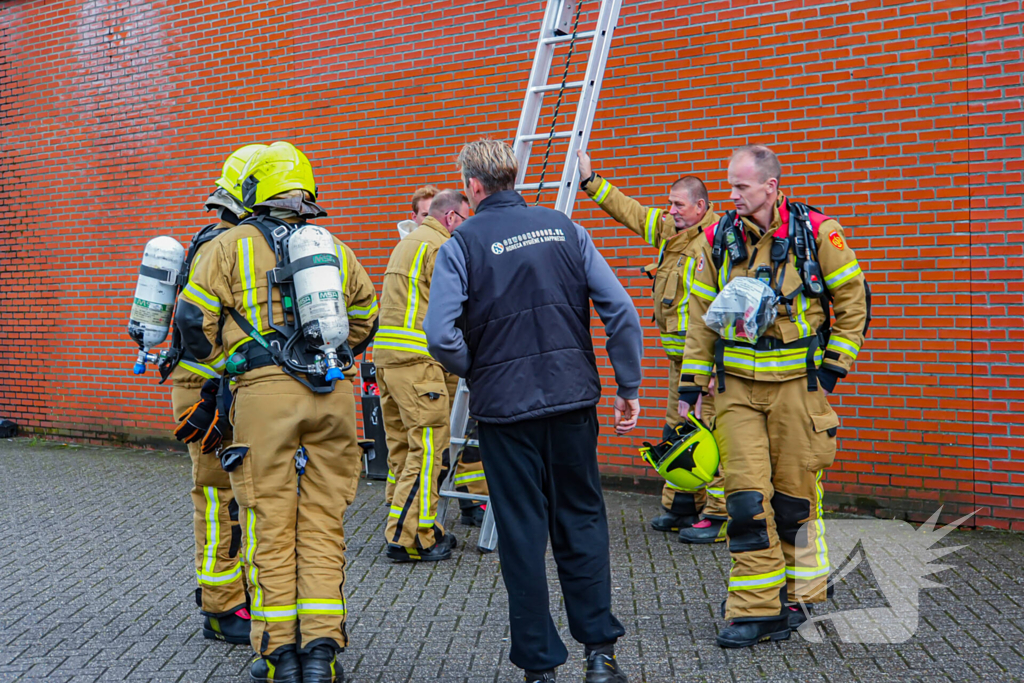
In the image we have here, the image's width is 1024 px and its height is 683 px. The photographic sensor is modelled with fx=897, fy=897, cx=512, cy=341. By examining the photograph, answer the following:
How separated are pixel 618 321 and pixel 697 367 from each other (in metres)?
0.86

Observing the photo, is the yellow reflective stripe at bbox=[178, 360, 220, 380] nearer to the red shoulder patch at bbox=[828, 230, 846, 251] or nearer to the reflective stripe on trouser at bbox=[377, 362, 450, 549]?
the reflective stripe on trouser at bbox=[377, 362, 450, 549]

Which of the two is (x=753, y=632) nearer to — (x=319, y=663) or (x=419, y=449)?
(x=319, y=663)

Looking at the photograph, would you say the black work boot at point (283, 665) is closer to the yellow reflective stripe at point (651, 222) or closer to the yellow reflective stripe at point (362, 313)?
the yellow reflective stripe at point (362, 313)

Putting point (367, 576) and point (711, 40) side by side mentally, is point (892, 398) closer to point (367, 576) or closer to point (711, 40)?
point (711, 40)

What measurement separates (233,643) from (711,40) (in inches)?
204

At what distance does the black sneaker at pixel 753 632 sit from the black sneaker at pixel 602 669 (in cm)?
70

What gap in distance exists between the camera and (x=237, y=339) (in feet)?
12.4

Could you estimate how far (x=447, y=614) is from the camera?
4547 millimetres

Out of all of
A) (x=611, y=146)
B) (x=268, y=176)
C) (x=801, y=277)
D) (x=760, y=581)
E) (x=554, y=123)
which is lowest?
(x=760, y=581)

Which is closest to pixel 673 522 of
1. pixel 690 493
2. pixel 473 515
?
pixel 690 493

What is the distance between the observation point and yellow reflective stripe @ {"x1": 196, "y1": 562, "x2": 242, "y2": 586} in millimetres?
4238

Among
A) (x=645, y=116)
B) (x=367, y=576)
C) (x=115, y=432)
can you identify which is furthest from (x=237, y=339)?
(x=115, y=432)

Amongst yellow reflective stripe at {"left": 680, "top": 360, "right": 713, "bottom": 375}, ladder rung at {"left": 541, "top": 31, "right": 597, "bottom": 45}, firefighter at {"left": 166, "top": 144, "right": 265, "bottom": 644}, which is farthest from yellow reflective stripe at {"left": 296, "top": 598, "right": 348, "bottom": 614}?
ladder rung at {"left": 541, "top": 31, "right": 597, "bottom": 45}

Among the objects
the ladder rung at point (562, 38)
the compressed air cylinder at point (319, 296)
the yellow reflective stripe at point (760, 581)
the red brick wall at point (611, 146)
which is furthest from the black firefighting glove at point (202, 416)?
the red brick wall at point (611, 146)
